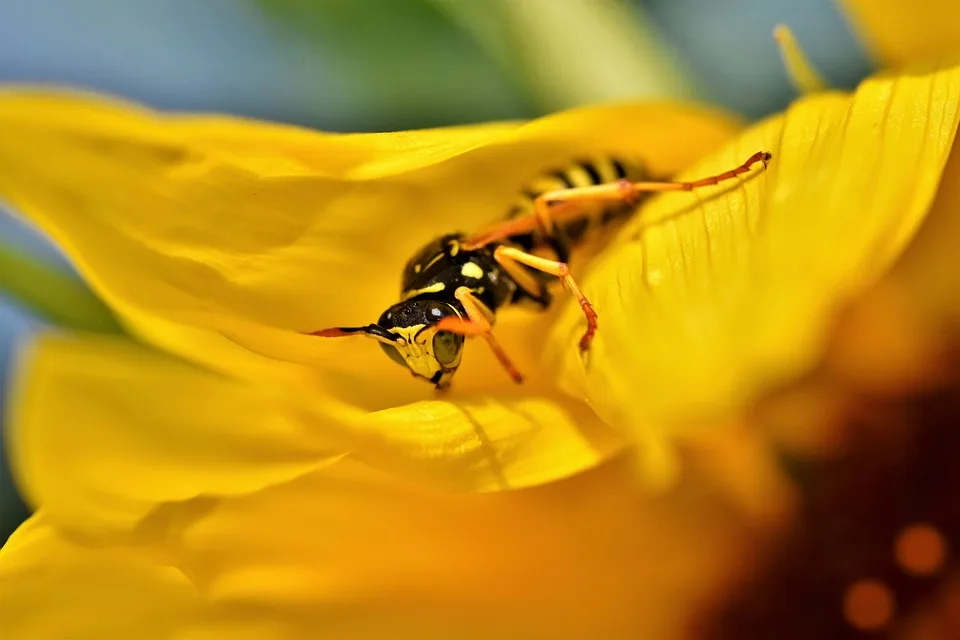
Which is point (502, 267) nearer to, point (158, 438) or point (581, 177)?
point (581, 177)

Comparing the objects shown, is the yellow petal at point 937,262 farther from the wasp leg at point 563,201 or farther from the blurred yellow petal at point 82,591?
the blurred yellow petal at point 82,591

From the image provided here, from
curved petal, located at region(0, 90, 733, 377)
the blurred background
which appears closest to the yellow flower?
curved petal, located at region(0, 90, 733, 377)

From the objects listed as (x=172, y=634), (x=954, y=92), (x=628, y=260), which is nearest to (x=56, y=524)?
(x=172, y=634)

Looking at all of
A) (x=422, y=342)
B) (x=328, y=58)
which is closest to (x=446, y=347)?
(x=422, y=342)

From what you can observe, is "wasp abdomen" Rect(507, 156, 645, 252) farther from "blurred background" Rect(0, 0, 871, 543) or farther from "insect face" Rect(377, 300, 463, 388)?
"blurred background" Rect(0, 0, 871, 543)

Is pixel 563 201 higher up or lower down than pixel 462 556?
higher up

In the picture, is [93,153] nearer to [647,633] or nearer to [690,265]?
[690,265]
